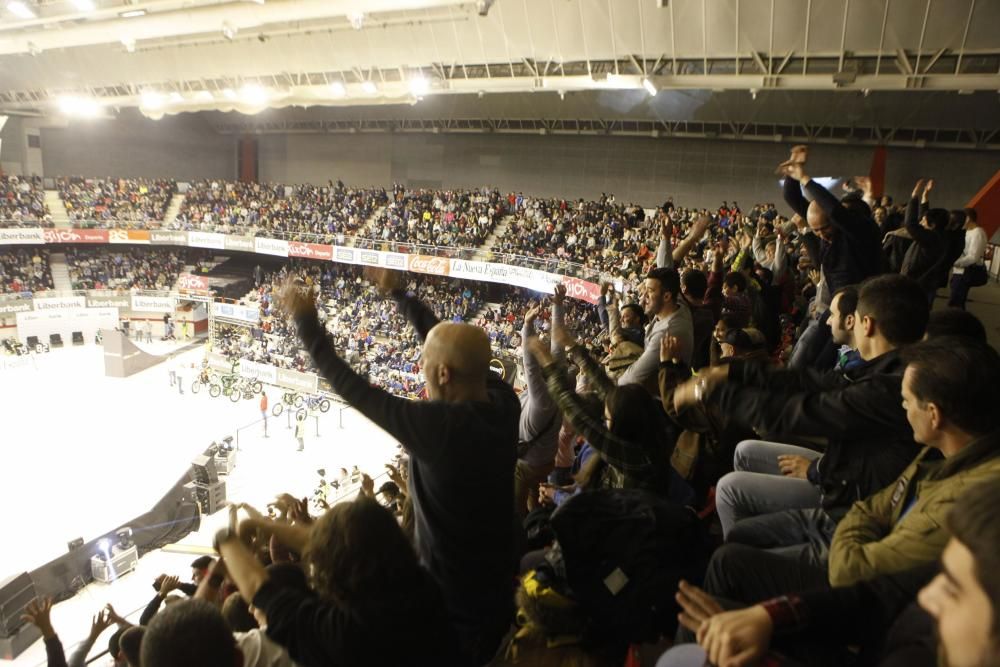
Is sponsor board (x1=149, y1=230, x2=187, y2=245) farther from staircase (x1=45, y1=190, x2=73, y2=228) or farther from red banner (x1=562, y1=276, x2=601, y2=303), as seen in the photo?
red banner (x1=562, y1=276, x2=601, y2=303)

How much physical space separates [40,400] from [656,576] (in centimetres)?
2414

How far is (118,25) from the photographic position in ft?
52.9

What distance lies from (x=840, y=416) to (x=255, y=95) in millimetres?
21273

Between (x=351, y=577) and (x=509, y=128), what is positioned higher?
(x=509, y=128)

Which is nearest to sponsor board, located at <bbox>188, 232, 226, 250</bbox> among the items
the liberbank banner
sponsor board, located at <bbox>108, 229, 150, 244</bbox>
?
the liberbank banner

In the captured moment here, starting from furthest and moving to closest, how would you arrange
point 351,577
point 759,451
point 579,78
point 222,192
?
1. point 222,192
2. point 579,78
3. point 759,451
4. point 351,577

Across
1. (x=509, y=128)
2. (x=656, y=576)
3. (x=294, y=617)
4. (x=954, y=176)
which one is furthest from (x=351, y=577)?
(x=509, y=128)

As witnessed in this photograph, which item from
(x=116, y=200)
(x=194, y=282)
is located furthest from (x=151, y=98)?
(x=116, y=200)

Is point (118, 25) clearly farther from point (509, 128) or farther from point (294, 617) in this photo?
point (294, 617)

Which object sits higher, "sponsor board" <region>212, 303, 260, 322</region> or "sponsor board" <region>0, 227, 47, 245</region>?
"sponsor board" <region>0, 227, 47, 245</region>

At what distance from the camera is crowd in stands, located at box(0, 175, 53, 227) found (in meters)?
25.7

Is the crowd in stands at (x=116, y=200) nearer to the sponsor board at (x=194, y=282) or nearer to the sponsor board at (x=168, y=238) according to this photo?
the sponsor board at (x=168, y=238)

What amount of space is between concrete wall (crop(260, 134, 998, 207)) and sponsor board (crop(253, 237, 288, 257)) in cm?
638

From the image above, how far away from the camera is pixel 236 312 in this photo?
23375mm
